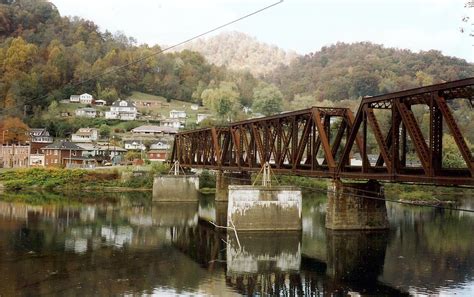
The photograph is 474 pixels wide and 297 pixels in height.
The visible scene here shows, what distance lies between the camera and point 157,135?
116 meters

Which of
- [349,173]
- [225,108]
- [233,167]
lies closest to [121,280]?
[349,173]

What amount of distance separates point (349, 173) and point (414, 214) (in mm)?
19951

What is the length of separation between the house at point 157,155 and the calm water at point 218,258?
5411cm

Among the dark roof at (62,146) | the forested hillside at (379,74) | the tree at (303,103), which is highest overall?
the forested hillside at (379,74)

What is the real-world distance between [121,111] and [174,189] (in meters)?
80.1

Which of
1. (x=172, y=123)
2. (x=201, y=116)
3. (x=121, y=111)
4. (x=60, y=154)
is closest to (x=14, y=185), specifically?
(x=60, y=154)

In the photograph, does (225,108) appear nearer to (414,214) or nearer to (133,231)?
(414,214)

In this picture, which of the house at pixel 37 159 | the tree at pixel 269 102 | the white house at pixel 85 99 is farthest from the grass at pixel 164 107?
the house at pixel 37 159

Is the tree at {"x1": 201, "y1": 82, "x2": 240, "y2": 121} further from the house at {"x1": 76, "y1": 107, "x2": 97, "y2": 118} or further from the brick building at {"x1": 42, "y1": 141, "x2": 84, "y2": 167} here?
the brick building at {"x1": 42, "y1": 141, "x2": 84, "y2": 167}

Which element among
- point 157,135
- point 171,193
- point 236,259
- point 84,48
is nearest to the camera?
point 236,259

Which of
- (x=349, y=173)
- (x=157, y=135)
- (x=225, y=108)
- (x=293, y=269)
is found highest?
(x=225, y=108)

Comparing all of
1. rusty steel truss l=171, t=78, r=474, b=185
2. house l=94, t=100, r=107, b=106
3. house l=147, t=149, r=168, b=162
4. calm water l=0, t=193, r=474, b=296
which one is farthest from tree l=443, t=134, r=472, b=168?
house l=94, t=100, r=107, b=106

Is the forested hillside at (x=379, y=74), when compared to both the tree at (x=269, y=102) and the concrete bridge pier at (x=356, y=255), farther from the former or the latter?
the concrete bridge pier at (x=356, y=255)

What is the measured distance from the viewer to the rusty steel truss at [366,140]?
21016mm
